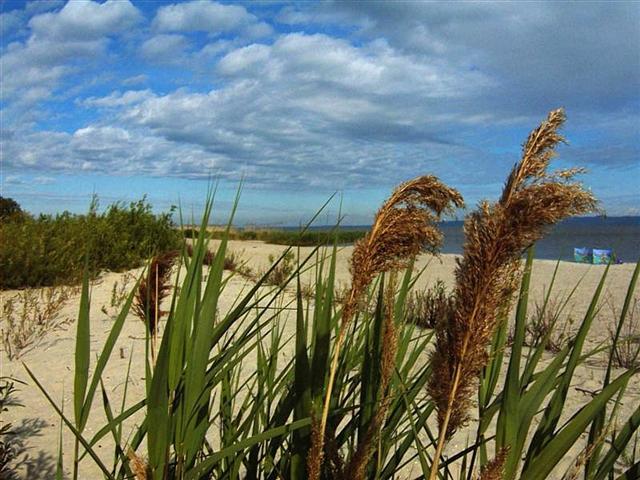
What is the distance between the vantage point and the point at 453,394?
0.88 m

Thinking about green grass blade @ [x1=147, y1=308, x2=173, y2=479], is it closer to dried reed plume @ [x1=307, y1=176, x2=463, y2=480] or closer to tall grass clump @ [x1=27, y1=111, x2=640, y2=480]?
tall grass clump @ [x1=27, y1=111, x2=640, y2=480]

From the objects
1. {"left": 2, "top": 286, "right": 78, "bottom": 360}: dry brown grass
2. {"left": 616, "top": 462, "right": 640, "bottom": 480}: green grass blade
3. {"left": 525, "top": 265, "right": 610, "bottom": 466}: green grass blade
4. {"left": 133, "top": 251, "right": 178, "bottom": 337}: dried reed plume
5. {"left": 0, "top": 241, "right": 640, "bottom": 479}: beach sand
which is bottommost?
{"left": 0, "top": 241, "right": 640, "bottom": 479}: beach sand

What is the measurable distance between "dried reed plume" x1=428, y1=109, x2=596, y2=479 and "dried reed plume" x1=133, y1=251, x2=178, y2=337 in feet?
2.75

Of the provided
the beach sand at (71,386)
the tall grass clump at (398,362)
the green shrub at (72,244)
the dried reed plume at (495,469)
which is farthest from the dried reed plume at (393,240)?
the green shrub at (72,244)

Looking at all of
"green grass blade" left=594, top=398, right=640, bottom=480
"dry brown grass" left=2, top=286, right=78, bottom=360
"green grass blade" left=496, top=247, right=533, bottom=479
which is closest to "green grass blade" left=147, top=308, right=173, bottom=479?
"green grass blade" left=496, top=247, right=533, bottom=479

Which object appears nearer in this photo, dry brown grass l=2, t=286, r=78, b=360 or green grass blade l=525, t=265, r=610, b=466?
green grass blade l=525, t=265, r=610, b=466

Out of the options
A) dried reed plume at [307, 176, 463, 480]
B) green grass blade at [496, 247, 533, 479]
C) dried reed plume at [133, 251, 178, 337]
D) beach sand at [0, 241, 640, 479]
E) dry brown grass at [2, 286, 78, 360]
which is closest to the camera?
dried reed plume at [307, 176, 463, 480]

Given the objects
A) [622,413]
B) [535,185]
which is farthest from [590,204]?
[622,413]

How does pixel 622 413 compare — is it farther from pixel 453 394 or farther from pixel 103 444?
pixel 453 394

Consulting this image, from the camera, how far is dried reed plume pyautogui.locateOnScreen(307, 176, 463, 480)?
997mm

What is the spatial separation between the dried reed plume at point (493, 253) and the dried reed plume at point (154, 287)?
838 millimetres

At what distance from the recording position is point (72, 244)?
1109 cm

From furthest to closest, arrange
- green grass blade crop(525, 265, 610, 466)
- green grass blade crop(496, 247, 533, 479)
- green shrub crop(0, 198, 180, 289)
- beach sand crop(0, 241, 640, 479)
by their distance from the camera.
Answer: green shrub crop(0, 198, 180, 289), beach sand crop(0, 241, 640, 479), green grass blade crop(525, 265, 610, 466), green grass blade crop(496, 247, 533, 479)

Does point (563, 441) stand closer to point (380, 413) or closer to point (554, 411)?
point (554, 411)
